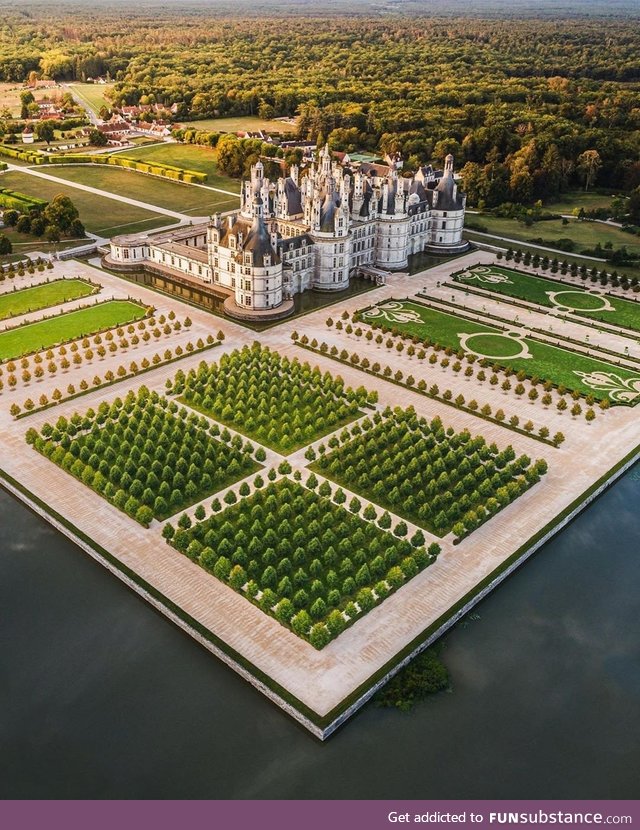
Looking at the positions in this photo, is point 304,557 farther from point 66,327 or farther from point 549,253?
point 549,253

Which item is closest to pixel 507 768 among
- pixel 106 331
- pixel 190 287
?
pixel 106 331

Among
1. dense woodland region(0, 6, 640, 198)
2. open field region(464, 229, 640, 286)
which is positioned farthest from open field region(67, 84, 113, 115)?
open field region(464, 229, 640, 286)

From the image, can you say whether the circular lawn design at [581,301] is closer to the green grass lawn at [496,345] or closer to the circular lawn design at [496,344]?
the green grass lawn at [496,345]

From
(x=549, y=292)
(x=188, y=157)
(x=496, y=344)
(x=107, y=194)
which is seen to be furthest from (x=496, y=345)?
(x=188, y=157)

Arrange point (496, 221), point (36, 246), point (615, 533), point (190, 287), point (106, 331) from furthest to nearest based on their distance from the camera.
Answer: point (496, 221)
point (36, 246)
point (190, 287)
point (106, 331)
point (615, 533)

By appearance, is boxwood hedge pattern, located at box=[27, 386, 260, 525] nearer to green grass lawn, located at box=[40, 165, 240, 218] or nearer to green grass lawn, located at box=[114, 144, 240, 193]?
green grass lawn, located at box=[40, 165, 240, 218]

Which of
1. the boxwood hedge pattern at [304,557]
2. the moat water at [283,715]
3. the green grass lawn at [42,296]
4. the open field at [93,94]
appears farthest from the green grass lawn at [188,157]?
the moat water at [283,715]

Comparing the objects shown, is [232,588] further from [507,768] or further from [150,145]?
[150,145]
